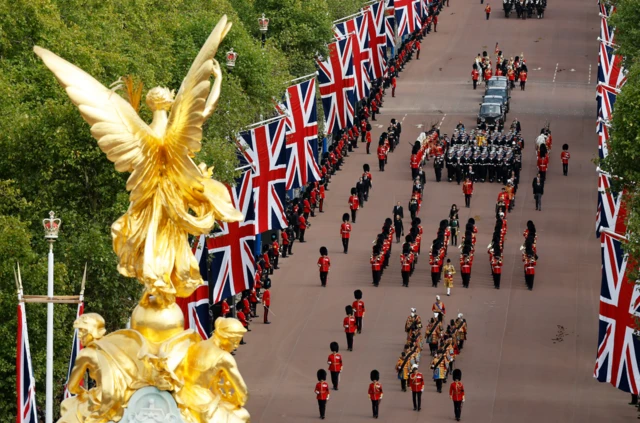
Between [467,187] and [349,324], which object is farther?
[467,187]

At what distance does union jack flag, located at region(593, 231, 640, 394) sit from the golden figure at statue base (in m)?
24.7

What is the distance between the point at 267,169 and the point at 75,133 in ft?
48.3

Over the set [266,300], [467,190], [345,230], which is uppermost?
[467,190]

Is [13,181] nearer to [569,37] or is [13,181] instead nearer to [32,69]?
[32,69]

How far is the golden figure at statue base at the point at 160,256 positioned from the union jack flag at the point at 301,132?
47756 millimetres

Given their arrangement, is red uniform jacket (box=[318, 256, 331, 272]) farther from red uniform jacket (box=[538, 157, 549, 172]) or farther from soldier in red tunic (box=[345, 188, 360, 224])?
red uniform jacket (box=[538, 157, 549, 172])

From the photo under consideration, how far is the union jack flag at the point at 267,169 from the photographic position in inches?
2525

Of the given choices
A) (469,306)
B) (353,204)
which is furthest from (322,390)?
(353,204)

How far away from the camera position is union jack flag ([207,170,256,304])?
56.7m

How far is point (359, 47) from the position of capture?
9200cm

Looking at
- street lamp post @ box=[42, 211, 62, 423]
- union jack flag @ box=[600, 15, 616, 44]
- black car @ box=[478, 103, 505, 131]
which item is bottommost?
black car @ box=[478, 103, 505, 131]

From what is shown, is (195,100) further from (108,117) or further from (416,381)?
(416,381)

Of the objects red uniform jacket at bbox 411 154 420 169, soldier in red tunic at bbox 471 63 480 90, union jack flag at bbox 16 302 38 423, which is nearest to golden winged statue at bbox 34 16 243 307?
union jack flag at bbox 16 302 38 423

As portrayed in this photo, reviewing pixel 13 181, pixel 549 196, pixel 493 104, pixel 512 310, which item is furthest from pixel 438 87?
pixel 13 181
